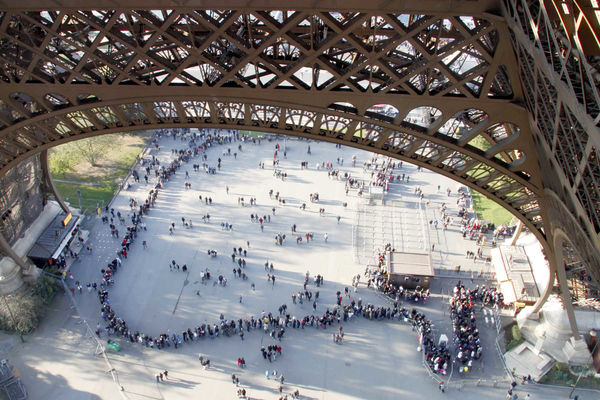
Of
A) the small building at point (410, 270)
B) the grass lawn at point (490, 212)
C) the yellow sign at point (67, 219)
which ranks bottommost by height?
the small building at point (410, 270)

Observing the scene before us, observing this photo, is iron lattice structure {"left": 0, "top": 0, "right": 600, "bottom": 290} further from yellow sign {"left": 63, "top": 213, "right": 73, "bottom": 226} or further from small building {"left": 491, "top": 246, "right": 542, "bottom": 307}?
yellow sign {"left": 63, "top": 213, "right": 73, "bottom": 226}

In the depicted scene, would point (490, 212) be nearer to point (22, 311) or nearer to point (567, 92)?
point (22, 311)

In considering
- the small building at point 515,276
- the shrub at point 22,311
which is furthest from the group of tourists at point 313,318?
the shrub at point 22,311

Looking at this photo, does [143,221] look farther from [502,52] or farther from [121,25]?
[502,52]

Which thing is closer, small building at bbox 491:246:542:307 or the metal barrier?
the metal barrier

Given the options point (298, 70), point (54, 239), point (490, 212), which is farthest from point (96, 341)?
point (490, 212)

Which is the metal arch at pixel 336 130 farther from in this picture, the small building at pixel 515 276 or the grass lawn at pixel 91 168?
the grass lawn at pixel 91 168

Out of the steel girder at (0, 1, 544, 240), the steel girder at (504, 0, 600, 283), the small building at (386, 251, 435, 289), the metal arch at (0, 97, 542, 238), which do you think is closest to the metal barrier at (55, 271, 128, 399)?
the metal arch at (0, 97, 542, 238)
